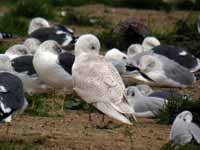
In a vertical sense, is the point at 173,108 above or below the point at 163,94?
above

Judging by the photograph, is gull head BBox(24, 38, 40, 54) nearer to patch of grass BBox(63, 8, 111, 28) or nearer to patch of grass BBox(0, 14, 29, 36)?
patch of grass BBox(0, 14, 29, 36)

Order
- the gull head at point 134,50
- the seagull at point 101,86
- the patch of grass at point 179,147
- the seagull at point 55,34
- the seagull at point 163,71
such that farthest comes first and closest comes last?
the seagull at point 55,34 < the gull head at point 134,50 < the seagull at point 163,71 < the seagull at point 101,86 < the patch of grass at point 179,147

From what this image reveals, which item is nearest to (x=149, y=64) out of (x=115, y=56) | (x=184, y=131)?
(x=115, y=56)

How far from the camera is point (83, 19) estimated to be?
1941 centimetres

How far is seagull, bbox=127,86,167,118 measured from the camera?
447 inches

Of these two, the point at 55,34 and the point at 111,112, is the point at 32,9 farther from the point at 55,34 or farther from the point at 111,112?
the point at 111,112

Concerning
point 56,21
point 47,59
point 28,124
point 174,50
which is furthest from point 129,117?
point 56,21

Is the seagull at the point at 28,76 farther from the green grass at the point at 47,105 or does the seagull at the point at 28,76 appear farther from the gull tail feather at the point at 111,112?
the gull tail feather at the point at 111,112

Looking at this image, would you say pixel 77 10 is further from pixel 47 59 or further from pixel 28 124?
pixel 28 124

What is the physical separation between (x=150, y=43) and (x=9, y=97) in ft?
25.2

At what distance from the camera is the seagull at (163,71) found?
1426cm

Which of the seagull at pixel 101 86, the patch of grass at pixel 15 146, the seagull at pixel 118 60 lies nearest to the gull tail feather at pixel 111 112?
the seagull at pixel 101 86

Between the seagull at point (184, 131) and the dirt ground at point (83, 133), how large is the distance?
228mm

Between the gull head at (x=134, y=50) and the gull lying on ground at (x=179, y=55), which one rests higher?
the gull lying on ground at (x=179, y=55)
